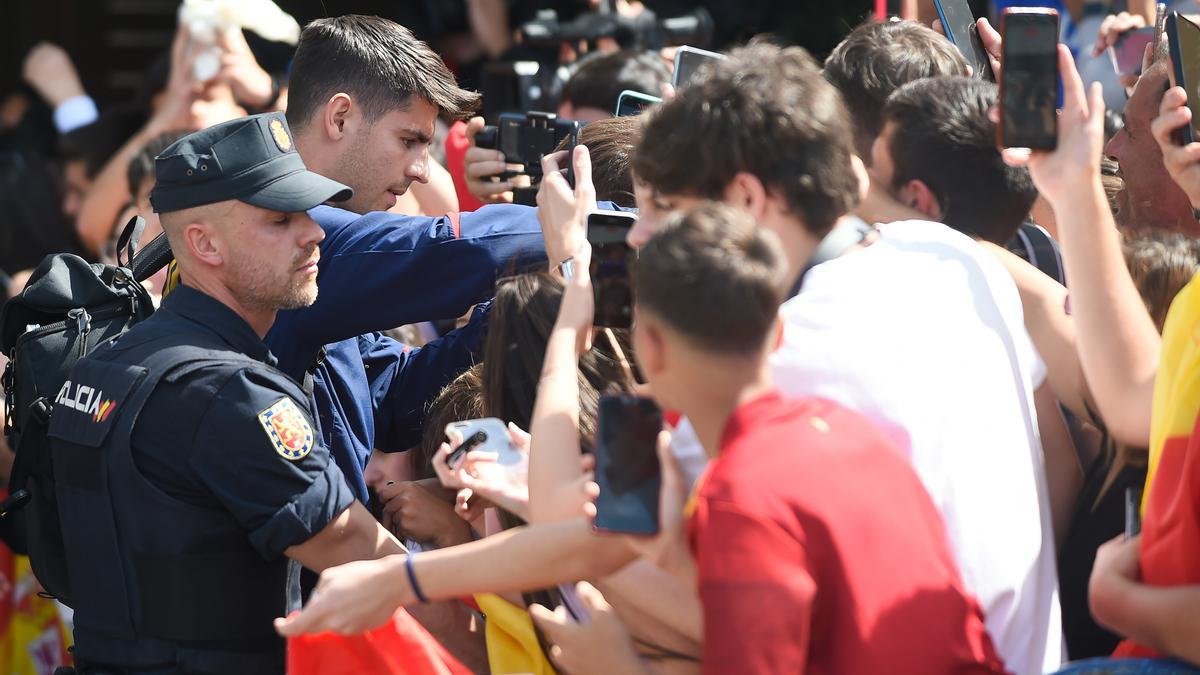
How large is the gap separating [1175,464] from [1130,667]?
27cm

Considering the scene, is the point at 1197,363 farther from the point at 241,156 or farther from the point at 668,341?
the point at 241,156

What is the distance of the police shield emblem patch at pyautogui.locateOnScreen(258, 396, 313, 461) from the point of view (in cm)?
249

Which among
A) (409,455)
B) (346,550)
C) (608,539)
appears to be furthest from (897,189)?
(409,455)

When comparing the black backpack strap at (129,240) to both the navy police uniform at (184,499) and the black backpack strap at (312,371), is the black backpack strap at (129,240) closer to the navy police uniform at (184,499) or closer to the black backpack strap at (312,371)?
the black backpack strap at (312,371)

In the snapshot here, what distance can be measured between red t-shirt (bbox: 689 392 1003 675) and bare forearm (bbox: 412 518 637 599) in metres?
0.29

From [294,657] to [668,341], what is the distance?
2.87 ft

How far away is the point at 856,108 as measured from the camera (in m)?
3.03

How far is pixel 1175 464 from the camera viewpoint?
1.84m

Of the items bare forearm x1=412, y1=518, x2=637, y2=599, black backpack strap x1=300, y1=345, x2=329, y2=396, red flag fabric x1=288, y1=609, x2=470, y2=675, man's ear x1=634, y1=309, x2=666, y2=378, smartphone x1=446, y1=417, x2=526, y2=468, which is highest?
man's ear x1=634, y1=309, x2=666, y2=378

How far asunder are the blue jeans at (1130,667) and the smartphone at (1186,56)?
0.92 m

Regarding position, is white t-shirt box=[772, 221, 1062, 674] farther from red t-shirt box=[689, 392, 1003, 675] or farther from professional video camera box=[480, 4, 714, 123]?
professional video camera box=[480, 4, 714, 123]

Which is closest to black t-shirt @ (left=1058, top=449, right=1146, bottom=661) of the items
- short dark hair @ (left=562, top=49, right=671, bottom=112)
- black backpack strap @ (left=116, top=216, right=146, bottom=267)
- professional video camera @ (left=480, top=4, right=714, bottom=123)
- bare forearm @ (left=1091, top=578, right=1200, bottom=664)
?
bare forearm @ (left=1091, top=578, right=1200, bottom=664)

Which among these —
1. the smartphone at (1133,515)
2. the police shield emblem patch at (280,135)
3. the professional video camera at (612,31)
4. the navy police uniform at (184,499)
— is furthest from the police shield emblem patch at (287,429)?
the professional video camera at (612,31)

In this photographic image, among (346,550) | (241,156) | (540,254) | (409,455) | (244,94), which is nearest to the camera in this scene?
(346,550)
